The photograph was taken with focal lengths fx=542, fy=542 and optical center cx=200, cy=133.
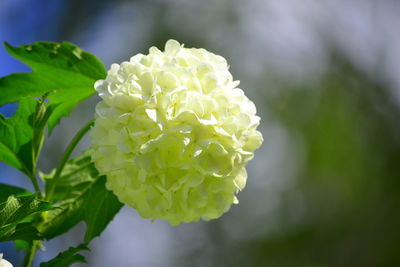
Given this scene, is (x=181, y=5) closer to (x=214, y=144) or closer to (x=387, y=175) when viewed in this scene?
(x=387, y=175)

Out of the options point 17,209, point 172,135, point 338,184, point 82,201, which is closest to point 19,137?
point 82,201

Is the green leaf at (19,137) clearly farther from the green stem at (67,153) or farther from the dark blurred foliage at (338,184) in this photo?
the dark blurred foliage at (338,184)

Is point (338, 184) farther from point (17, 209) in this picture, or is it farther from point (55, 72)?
point (17, 209)

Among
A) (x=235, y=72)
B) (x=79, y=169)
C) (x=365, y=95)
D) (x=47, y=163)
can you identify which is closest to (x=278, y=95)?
(x=235, y=72)

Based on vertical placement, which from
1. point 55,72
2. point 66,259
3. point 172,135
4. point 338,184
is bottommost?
point 66,259

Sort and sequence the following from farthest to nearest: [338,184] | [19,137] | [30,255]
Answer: [338,184]
[19,137]
[30,255]

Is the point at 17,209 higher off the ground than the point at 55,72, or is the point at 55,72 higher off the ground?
the point at 55,72

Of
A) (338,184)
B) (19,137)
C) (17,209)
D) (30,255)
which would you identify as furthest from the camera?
(338,184)
